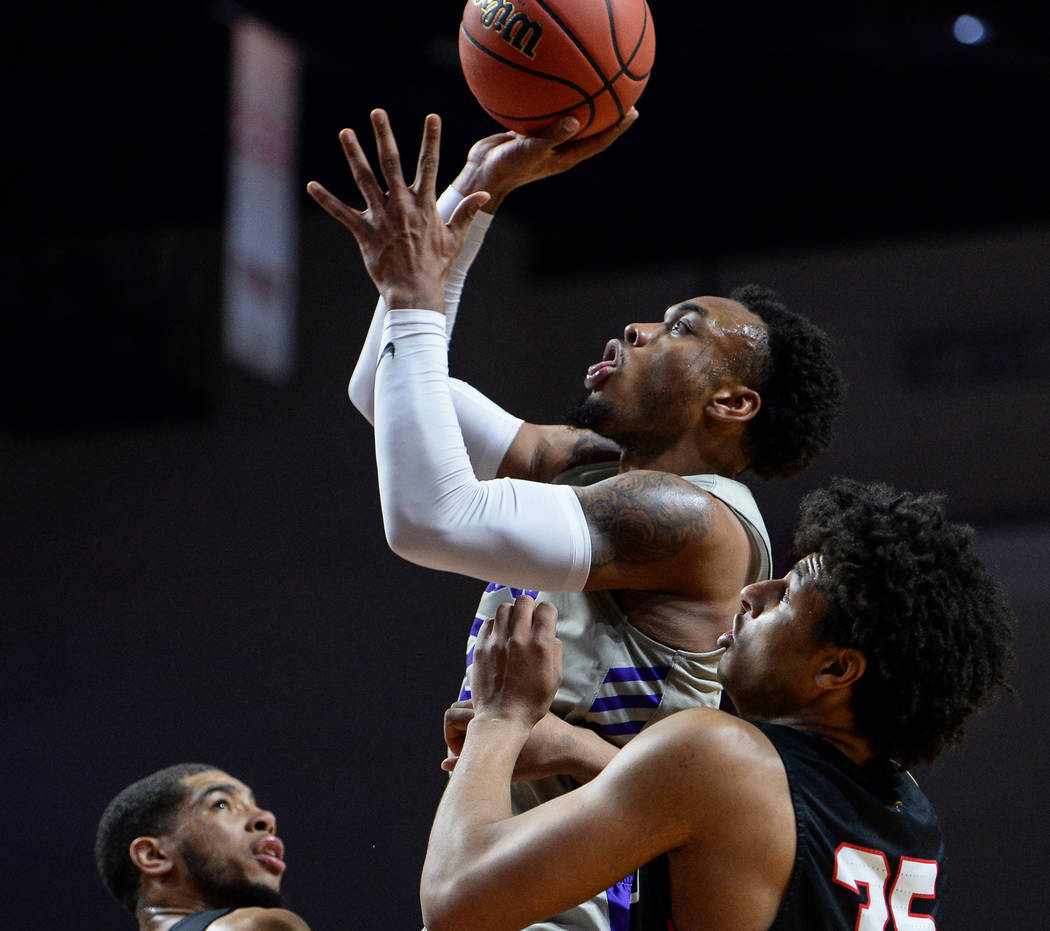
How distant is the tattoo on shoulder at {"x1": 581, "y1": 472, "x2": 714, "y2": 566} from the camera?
2.00 metres

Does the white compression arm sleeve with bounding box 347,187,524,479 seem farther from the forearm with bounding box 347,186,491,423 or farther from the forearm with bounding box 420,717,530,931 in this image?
the forearm with bounding box 420,717,530,931

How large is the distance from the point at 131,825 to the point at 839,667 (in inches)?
109

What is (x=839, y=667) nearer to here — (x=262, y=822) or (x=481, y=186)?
(x=481, y=186)

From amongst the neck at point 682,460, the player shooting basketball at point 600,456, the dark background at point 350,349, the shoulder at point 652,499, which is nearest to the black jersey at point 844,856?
the player shooting basketball at point 600,456

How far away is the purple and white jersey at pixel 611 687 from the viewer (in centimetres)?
204

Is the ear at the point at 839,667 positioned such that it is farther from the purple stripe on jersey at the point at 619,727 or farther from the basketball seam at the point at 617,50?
the basketball seam at the point at 617,50

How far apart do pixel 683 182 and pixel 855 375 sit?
4.44ft

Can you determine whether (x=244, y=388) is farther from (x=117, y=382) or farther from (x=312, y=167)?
(x=312, y=167)

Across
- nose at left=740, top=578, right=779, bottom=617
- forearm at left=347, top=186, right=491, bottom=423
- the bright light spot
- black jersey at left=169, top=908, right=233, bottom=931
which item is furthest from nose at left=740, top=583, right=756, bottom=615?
the bright light spot

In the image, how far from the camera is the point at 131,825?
3.85 metres

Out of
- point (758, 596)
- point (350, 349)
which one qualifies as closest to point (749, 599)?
point (758, 596)

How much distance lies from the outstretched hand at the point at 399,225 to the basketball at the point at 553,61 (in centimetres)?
30

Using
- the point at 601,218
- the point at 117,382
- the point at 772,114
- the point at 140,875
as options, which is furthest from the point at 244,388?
the point at 140,875

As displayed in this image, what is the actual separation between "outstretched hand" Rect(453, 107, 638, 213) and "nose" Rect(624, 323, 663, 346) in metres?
0.30
